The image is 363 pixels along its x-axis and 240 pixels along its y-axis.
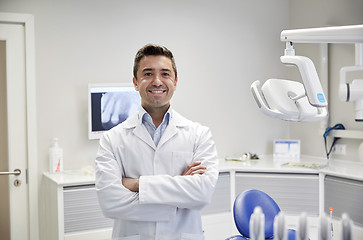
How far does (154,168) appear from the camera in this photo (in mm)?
2092

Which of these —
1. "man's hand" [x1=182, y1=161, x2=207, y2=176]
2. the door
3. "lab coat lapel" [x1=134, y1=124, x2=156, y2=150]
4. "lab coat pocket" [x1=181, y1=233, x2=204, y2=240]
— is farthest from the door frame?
"lab coat pocket" [x1=181, y1=233, x2=204, y2=240]

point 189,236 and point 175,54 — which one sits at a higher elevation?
point 175,54

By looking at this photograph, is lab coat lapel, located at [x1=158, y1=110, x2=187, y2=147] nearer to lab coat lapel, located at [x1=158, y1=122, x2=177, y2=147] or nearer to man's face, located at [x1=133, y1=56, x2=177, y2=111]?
lab coat lapel, located at [x1=158, y1=122, x2=177, y2=147]

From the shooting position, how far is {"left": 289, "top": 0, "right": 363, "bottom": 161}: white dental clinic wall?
12.8ft

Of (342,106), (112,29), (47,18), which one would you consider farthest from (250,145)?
(47,18)

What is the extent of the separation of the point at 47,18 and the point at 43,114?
0.70 m

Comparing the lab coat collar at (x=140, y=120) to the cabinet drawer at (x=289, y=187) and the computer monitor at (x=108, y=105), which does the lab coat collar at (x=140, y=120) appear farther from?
the cabinet drawer at (x=289, y=187)

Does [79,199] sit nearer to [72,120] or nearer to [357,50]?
[72,120]

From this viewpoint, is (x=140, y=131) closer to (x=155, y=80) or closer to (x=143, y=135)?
(x=143, y=135)

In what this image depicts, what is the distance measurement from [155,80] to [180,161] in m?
0.41

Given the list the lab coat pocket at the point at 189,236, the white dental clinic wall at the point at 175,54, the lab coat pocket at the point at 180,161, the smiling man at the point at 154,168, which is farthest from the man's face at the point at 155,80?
the white dental clinic wall at the point at 175,54

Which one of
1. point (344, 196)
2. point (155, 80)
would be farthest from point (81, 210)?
point (344, 196)

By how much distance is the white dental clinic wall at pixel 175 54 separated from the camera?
11.4 ft

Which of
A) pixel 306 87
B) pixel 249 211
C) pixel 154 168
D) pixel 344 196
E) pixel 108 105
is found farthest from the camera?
pixel 108 105
